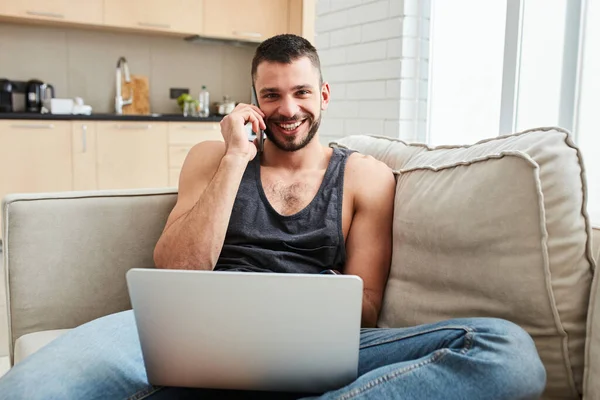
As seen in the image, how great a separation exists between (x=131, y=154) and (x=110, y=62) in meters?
0.80

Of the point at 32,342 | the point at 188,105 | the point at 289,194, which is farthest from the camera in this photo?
the point at 188,105

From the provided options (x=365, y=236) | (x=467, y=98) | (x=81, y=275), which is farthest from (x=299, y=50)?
(x=467, y=98)

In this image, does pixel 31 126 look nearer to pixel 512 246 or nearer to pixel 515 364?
pixel 512 246

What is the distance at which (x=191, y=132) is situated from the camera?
163 inches

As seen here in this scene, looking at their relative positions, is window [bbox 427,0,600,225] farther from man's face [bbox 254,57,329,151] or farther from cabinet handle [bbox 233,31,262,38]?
cabinet handle [bbox 233,31,262,38]

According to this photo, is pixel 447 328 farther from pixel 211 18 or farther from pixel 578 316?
pixel 211 18

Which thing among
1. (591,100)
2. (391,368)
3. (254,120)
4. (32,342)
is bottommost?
(32,342)

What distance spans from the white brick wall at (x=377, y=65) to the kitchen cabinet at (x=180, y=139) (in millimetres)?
939

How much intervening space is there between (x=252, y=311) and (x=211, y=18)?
3.78m

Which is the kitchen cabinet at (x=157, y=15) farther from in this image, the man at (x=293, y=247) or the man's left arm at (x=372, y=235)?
the man's left arm at (x=372, y=235)

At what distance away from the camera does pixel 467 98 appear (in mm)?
3260

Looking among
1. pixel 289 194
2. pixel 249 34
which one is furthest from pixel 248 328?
pixel 249 34

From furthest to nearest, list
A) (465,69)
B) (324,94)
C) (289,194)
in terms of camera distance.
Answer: (465,69) < (324,94) < (289,194)

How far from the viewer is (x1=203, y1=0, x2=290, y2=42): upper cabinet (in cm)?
429
